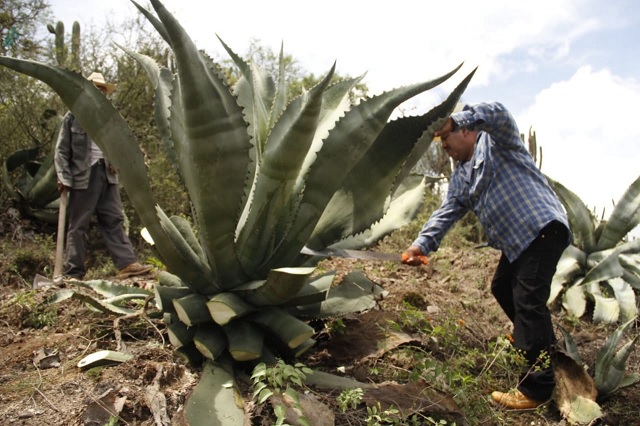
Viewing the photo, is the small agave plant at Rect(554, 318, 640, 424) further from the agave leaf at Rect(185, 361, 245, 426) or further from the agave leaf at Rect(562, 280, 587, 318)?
the agave leaf at Rect(185, 361, 245, 426)

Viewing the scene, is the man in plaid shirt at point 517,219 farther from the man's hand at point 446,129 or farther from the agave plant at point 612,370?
the agave plant at point 612,370

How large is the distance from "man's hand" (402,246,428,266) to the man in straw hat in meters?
2.69

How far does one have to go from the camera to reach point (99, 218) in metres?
5.18

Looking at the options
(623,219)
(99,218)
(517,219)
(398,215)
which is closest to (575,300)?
(623,219)

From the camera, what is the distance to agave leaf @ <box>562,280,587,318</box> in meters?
4.06

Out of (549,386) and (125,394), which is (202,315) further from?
(549,386)

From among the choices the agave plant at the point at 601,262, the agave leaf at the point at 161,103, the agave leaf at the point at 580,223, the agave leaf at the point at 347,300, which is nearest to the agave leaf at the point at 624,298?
the agave plant at the point at 601,262

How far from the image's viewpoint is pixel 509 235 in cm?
290

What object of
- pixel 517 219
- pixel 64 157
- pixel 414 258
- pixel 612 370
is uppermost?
pixel 64 157

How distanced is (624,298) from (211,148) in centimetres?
335

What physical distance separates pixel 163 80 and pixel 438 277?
290cm

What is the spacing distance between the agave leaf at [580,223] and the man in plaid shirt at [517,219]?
1801 mm

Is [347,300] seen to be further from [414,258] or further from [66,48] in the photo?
[66,48]

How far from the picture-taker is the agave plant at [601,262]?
402 centimetres
